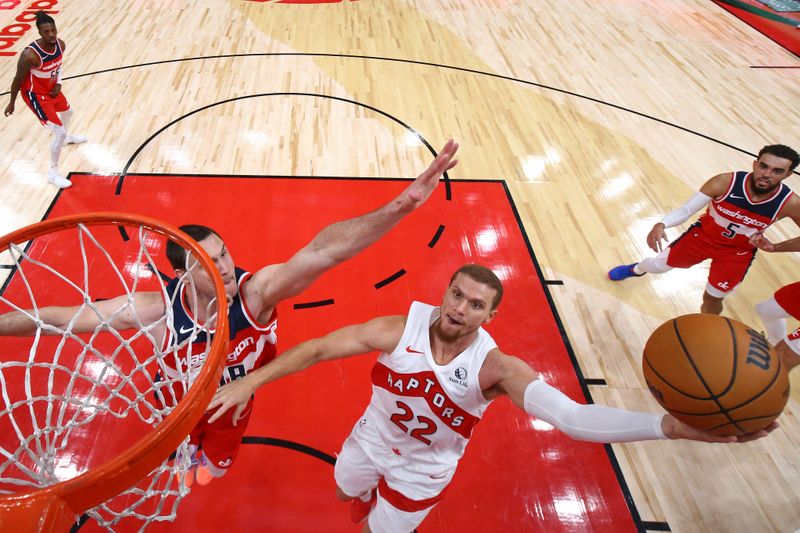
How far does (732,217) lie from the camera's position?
145 inches

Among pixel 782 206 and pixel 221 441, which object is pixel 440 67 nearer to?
pixel 782 206

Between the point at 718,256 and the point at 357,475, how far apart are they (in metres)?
3.17

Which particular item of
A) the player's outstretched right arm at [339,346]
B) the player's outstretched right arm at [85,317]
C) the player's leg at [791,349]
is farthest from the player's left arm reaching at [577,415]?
the player's leg at [791,349]

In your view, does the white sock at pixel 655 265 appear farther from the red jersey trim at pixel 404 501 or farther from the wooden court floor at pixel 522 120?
the red jersey trim at pixel 404 501

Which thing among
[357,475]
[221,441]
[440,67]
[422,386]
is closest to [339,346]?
[422,386]

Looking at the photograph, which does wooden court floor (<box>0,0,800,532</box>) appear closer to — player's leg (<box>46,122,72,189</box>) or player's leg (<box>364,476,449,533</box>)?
player's leg (<box>46,122,72,189</box>)

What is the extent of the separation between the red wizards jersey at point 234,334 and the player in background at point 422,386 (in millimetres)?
305

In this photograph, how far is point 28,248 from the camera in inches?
169

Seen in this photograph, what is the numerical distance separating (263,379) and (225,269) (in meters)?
0.57

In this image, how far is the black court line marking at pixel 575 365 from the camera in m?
3.12

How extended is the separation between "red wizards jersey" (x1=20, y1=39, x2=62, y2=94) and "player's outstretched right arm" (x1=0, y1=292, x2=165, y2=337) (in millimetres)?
3578

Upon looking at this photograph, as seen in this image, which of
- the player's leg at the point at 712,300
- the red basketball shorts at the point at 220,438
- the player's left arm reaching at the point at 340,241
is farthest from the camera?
the player's leg at the point at 712,300

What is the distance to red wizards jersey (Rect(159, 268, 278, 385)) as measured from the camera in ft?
7.84

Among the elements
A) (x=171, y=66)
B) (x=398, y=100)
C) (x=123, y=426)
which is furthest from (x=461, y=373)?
(x=171, y=66)
